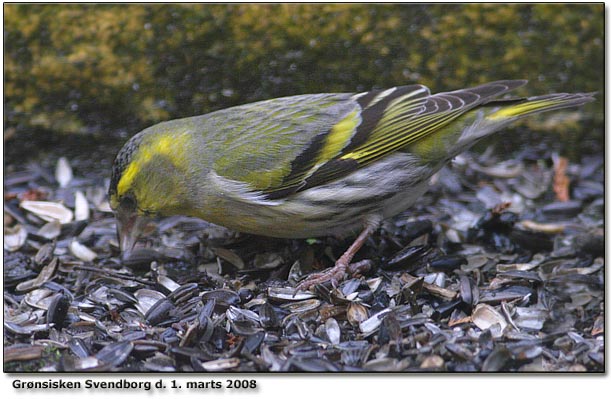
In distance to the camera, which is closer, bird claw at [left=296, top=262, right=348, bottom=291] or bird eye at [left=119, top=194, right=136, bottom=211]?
bird claw at [left=296, top=262, right=348, bottom=291]

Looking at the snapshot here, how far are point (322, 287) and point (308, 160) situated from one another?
0.63m

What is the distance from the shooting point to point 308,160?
12.4 ft

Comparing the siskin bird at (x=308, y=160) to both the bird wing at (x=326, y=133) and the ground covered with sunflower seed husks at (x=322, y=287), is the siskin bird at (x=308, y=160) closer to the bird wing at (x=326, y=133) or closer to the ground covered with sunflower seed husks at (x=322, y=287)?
the bird wing at (x=326, y=133)

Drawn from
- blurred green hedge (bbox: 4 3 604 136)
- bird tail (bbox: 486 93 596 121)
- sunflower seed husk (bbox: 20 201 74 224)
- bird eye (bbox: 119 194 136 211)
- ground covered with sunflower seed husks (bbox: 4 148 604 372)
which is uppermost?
blurred green hedge (bbox: 4 3 604 136)

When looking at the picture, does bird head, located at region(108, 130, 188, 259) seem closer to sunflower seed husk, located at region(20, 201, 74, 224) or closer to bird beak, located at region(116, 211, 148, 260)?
bird beak, located at region(116, 211, 148, 260)

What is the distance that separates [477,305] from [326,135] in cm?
108

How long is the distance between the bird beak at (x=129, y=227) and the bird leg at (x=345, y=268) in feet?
2.93

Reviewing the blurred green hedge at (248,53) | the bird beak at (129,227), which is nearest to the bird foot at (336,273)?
the bird beak at (129,227)

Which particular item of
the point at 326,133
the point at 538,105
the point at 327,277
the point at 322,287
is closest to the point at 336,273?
the point at 327,277

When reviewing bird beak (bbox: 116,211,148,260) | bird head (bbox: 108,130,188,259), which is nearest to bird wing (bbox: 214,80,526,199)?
bird head (bbox: 108,130,188,259)

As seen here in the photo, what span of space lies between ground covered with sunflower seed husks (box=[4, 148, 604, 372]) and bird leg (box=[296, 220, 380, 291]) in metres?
0.06

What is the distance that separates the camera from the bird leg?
367cm

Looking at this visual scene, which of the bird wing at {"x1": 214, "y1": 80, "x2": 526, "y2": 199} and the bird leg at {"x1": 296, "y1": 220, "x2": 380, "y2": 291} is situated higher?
the bird wing at {"x1": 214, "y1": 80, "x2": 526, "y2": 199}

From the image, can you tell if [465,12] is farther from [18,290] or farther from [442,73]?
[18,290]
